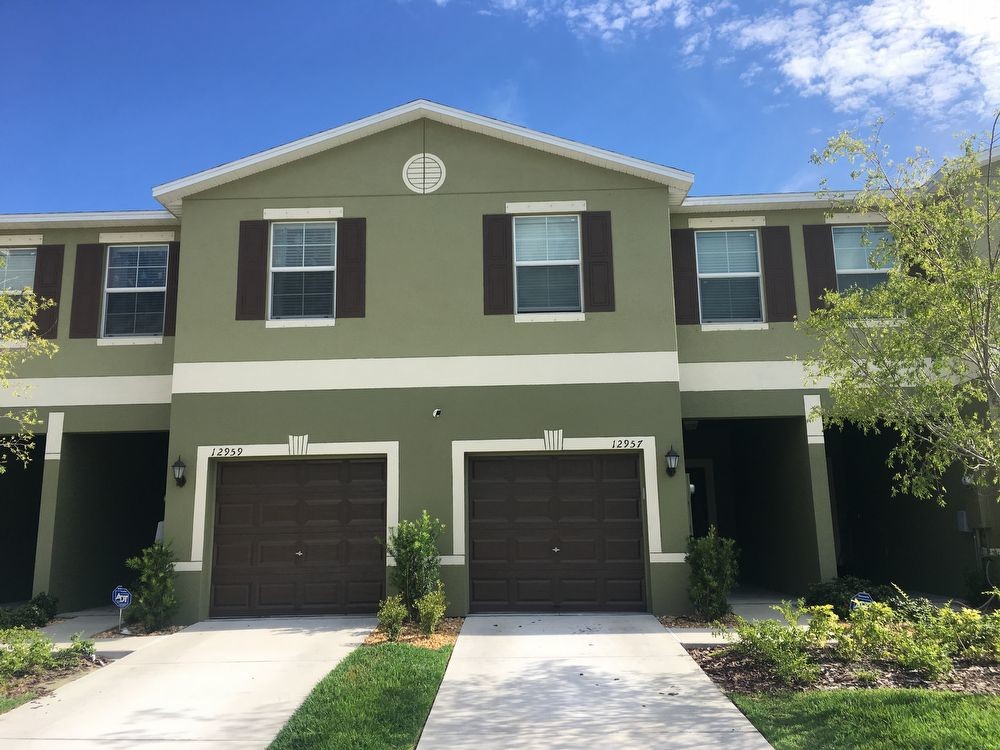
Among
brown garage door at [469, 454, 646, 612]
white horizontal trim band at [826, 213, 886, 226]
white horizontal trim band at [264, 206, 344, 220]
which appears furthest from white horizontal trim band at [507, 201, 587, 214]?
white horizontal trim band at [826, 213, 886, 226]

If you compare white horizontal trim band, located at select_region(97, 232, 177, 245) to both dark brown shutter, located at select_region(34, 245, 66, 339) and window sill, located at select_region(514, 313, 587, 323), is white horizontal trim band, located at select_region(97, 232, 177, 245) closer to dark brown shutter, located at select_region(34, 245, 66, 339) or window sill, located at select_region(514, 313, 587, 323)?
dark brown shutter, located at select_region(34, 245, 66, 339)

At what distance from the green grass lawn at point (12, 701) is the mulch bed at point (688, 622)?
760cm

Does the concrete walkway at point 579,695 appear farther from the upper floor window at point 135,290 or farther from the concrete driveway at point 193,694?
the upper floor window at point 135,290

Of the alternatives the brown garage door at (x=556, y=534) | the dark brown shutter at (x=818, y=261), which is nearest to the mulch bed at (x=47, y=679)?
the brown garage door at (x=556, y=534)

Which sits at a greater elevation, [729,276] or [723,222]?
[723,222]

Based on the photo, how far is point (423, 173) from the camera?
493 inches

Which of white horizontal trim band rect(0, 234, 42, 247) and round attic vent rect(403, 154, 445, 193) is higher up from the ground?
round attic vent rect(403, 154, 445, 193)

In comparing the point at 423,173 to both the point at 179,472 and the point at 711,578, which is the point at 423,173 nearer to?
the point at 179,472

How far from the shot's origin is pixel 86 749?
6.32m

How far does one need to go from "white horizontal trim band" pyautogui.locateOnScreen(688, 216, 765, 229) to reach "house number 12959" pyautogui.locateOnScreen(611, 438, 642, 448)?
13.1 ft

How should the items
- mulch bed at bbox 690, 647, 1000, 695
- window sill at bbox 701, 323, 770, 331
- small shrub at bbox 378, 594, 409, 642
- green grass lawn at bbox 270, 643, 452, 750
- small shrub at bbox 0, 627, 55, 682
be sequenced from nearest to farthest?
green grass lawn at bbox 270, 643, 452, 750 < mulch bed at bbox 690, 647, 1000, 695 < small shrub at bbox 0, 627, 55, 682 < small shrub at bbox 378, 594, 409, 642 < window sill at bbox 701, 323, 770, 331

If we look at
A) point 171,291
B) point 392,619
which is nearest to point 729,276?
point 392,619

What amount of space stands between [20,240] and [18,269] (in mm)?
514

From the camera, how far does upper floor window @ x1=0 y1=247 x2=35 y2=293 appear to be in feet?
44.6
